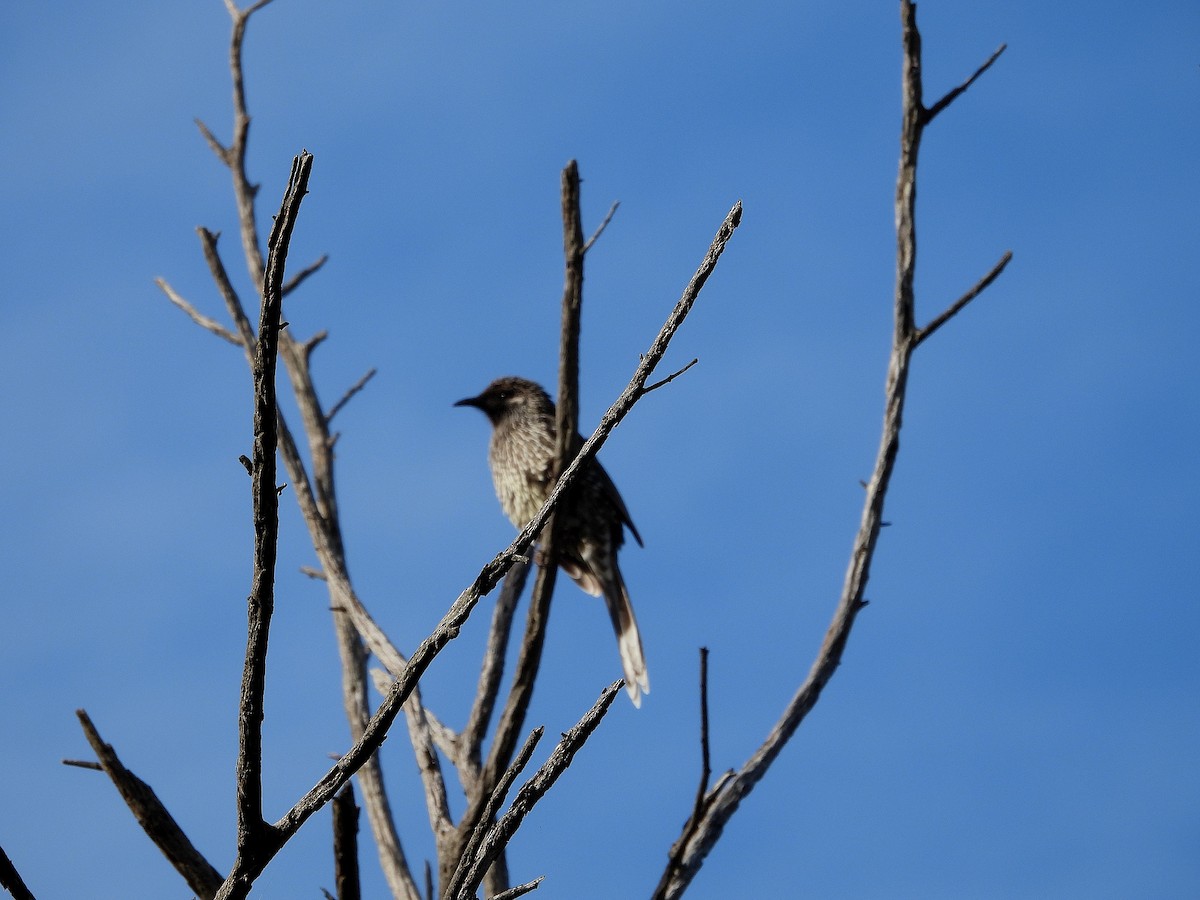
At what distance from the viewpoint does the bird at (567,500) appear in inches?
231

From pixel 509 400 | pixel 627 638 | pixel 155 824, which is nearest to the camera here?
pixel 155 824

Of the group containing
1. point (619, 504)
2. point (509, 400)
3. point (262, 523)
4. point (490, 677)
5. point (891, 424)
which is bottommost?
point (262, 523)

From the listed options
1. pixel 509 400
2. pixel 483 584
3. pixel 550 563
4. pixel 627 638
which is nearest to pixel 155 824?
pixel 483 584

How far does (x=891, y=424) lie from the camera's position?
4352 mm

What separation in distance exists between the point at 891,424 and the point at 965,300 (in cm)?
48

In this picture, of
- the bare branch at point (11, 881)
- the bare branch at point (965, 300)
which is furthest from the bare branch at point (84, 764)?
the bare branch at point (965, 300)

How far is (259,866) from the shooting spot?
1670 millimetres

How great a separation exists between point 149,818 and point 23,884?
96cm

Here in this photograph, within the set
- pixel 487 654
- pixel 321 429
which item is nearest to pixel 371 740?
pixel 487 654

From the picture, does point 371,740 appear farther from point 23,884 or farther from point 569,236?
point 569,236

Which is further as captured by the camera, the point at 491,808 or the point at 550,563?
the point at 550,563

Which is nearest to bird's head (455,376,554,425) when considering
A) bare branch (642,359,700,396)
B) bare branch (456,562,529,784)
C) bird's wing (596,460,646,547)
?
bird's wing (596,460,646,547)

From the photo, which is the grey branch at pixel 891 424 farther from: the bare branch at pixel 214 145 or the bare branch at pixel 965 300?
the bare branch at pixel 214 145

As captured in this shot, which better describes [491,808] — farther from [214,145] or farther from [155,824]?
A: [214,145]
